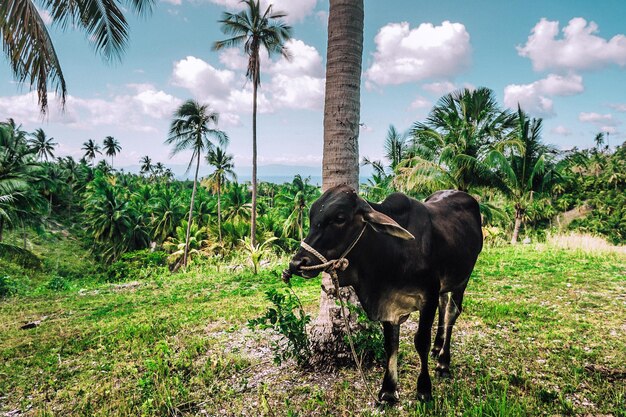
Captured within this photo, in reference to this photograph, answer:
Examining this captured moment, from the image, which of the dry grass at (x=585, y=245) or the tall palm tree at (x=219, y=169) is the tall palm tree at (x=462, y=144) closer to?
the dry grass at (x=585, y=245)

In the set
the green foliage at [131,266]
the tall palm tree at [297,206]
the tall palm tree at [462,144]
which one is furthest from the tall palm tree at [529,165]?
the green foliage at [131,266]

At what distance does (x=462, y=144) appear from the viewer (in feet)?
53.4

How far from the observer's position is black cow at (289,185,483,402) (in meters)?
2.47

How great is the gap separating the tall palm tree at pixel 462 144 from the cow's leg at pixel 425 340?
Result: 13659 mm

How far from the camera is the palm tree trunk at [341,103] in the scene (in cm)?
385

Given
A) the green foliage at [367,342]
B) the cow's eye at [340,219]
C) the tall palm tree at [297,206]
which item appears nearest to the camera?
the cow's eye at [340,219]

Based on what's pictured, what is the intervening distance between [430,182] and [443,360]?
13.6 metres

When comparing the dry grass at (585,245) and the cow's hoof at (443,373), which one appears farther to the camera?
the dry grass at (585,245)

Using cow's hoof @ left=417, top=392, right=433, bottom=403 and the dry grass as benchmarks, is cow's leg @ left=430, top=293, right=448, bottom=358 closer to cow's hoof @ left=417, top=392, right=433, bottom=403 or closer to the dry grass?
cow's hoof @ left=417, top=392, right=433, bottom=403

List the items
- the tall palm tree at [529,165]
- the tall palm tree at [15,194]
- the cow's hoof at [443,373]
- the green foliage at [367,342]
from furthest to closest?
the tall palm tree at [529,165] → the tall palm tree at [15,194] → the green foliage at [367,342] → the cow's hoof at [443,373]

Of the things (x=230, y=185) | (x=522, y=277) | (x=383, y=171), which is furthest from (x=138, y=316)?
(x=230, y=185)

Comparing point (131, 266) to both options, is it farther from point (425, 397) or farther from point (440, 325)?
point (425, 397)

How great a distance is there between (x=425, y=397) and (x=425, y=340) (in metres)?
0.50

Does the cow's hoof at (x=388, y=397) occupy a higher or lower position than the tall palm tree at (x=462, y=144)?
lower
